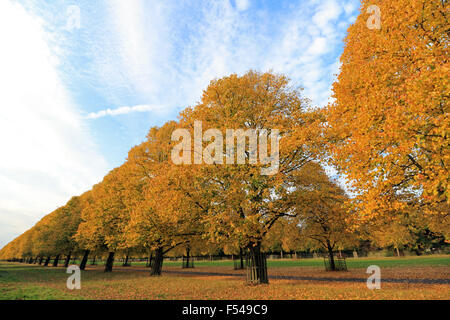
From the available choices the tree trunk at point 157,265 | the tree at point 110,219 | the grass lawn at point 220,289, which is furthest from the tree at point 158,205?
the grass lawn at point 220,289

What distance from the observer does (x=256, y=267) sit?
15148 mm

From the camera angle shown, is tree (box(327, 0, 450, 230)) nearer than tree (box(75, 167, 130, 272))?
Yes

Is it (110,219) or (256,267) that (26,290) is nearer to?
(110,219)

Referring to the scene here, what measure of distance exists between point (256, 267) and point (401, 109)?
11875mm

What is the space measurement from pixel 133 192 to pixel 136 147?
20.1 feet

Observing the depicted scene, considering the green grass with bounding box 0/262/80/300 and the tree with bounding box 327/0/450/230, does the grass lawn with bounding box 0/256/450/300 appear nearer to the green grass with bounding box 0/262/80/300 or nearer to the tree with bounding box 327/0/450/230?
the green grass with bounding box 0/262/80/300

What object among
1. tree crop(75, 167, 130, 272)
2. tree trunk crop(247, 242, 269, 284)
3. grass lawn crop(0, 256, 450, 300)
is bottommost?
grass lawn crop(0, 256, 450, 300)

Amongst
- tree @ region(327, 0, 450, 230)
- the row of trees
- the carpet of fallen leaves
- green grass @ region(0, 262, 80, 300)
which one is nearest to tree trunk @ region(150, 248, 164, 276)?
the row of trees

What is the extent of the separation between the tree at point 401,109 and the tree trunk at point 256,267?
7.53 m

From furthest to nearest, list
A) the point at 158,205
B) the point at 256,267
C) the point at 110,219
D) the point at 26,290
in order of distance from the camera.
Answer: the point at 110,219
the point at 158,205
the point at 256,267
the point at 26,290

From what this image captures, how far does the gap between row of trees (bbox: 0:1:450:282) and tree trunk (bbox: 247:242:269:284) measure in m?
0.08

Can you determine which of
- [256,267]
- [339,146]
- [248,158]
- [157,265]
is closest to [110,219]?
[157,265]

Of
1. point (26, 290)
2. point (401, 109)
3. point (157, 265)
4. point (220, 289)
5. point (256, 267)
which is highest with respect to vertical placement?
point (401, 109)

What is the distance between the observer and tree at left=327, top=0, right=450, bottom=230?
337 inches
